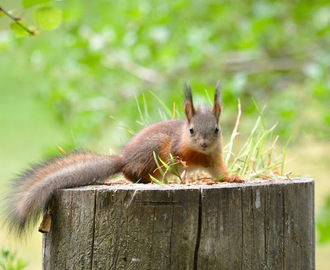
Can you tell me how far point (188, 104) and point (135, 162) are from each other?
45 centimetres

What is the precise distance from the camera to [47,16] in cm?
171

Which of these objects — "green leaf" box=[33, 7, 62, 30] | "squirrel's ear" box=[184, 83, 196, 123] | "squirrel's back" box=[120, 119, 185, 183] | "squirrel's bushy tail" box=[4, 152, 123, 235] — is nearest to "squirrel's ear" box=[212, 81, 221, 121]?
"squirrel's ear" box=[184, 83, 196, 123]

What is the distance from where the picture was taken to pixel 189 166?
8.82 feet

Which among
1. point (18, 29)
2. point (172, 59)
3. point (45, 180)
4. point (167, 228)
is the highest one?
point (172, 59)

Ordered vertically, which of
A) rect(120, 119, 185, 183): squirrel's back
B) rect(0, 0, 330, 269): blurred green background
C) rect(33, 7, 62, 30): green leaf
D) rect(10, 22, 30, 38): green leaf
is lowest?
rect(120, 119, 185, 183): squirrel's back

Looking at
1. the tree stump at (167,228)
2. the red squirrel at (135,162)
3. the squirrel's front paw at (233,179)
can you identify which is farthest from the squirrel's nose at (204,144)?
the tree stump at (167,228)

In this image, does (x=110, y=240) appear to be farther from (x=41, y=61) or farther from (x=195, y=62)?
(x=41, y=61)

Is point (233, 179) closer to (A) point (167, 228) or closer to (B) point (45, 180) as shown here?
(A) point (167, 228)

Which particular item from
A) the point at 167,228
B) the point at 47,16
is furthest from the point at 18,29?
the point at 167,228

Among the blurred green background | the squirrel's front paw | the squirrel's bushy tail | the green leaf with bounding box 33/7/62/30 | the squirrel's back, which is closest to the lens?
the green leaf with bounding box 33/7/62/30

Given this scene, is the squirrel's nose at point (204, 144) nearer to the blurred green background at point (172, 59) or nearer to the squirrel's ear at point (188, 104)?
the squirrel's ear at point (188, 104)

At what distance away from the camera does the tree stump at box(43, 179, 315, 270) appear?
76.8 inches

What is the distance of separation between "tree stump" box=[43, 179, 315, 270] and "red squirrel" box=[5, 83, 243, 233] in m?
0.09

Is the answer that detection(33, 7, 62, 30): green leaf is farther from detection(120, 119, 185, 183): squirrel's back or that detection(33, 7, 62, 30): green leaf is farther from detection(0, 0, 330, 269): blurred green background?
detection(0, 0, 330, 269): blurred green background
